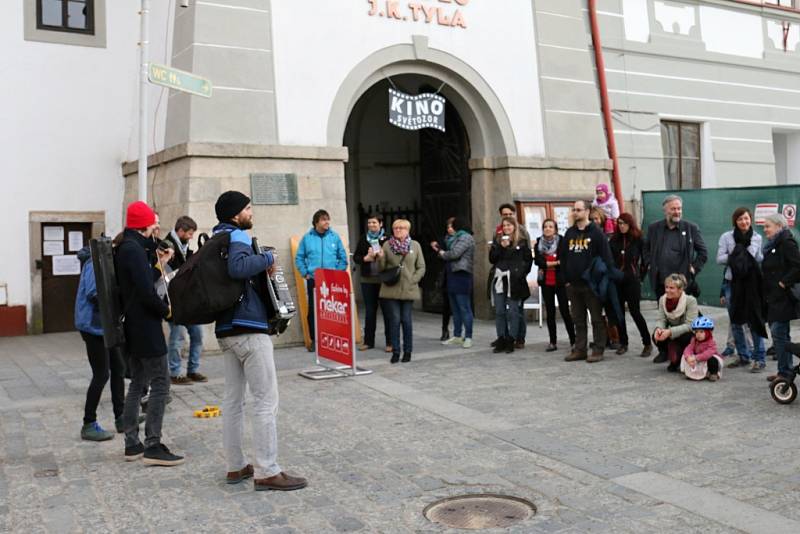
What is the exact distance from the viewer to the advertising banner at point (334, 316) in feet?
28.9

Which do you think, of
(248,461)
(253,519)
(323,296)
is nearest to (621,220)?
(323,296)

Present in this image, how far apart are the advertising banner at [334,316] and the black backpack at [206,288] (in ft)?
12.3

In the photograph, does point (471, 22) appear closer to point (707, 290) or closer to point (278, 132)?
point (278, 132)

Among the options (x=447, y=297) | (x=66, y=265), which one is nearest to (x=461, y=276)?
(x=447, y=297)

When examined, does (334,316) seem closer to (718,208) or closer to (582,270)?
(582,270)

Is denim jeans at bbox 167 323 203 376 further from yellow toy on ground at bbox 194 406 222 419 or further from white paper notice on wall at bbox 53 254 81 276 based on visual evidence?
white paper notice on wall at bbox 53 254 81 276

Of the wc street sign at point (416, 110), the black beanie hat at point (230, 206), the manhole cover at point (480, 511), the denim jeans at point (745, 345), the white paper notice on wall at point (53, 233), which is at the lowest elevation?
the manhole cover at point (480, 511)

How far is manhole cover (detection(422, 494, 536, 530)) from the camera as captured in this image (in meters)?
4.57

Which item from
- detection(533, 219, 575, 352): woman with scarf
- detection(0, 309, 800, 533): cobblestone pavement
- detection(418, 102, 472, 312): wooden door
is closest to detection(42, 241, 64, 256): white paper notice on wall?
detection(0, 309, 800, 533): cobblestone pavement

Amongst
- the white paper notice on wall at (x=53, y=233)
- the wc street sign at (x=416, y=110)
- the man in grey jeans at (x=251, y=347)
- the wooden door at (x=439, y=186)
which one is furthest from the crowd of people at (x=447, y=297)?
the white paper notice on wall at (x=53, y=233)

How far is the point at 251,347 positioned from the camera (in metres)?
5.04

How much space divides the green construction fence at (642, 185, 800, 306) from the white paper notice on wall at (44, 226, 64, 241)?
9.33m

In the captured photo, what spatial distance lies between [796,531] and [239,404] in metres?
3.19

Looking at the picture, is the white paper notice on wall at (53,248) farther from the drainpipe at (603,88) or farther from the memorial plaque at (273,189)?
the drainpipe at (603,88)
